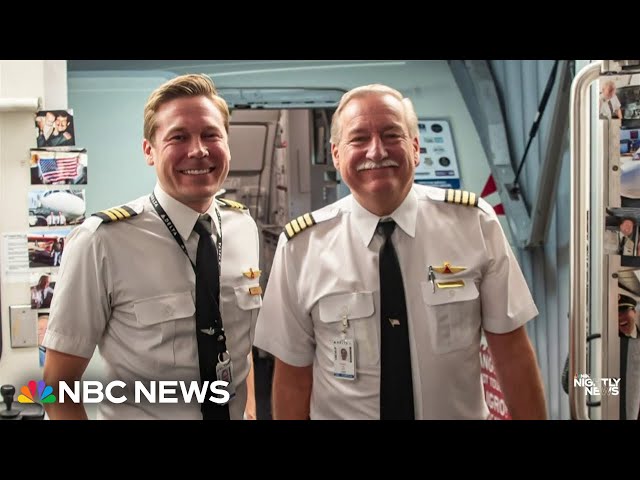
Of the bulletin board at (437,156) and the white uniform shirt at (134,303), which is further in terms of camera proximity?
the bulletin board at (437,156)

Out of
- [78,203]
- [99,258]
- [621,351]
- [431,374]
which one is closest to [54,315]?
[99,258]

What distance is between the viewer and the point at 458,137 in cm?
414

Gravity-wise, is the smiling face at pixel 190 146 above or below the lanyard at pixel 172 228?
above

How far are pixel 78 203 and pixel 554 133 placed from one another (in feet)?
7.48

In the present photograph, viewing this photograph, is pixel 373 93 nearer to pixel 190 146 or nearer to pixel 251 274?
pixel 190 146

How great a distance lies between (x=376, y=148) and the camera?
2049mm

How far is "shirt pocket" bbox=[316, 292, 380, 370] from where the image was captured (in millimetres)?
2107

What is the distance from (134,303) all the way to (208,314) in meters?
0.22

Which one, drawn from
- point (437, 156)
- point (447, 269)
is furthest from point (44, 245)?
point (437, 156)

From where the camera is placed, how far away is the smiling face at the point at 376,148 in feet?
6.77

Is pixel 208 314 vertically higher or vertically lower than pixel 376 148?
lower

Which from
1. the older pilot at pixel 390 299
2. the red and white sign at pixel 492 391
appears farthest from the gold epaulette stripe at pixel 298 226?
the red and white sign at pixel 492 391

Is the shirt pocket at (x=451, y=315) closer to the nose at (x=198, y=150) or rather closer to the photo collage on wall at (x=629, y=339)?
the photo collage on wall at (x=629, y=339)

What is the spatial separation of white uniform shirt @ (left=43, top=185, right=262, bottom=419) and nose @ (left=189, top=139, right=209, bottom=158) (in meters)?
0.19
